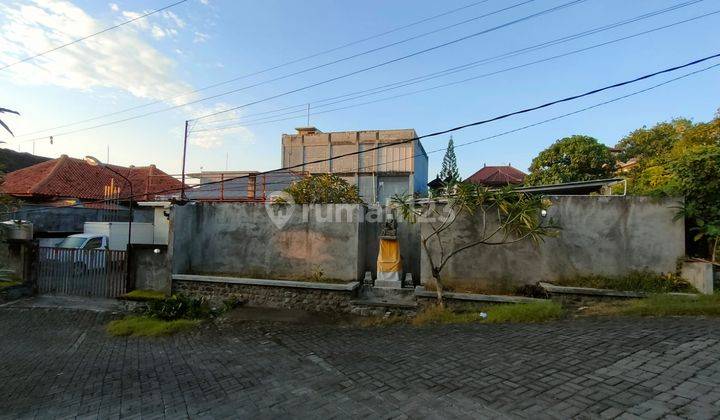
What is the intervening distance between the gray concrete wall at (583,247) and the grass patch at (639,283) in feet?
0.42

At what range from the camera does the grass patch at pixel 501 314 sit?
700 cm

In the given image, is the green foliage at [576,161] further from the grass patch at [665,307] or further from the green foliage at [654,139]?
the grass patch at [665,307]

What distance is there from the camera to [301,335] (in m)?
7.23

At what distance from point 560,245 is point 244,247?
25.5ft

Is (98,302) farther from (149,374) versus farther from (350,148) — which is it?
(350,148)

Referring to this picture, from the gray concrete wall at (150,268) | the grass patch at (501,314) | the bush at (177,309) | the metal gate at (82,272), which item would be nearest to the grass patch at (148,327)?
the bush at (177,309)

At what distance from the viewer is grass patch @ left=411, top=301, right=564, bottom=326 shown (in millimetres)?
6996

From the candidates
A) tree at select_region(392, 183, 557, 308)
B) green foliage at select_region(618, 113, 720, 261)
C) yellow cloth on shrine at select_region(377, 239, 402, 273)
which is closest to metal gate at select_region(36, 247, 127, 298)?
yellow cloth on shrine at select_region(377, 239, 402, 273)

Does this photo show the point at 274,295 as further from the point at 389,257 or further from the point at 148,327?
the point at 389,257

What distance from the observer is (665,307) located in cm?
657

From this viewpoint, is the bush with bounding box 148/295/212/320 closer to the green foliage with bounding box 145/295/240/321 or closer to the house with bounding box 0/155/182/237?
the green foliage with bounding box 145/295/240/321

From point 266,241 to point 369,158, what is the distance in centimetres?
1734

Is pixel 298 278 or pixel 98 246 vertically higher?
pixel 98 246

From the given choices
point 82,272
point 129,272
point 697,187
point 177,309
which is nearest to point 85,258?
point 82,272
